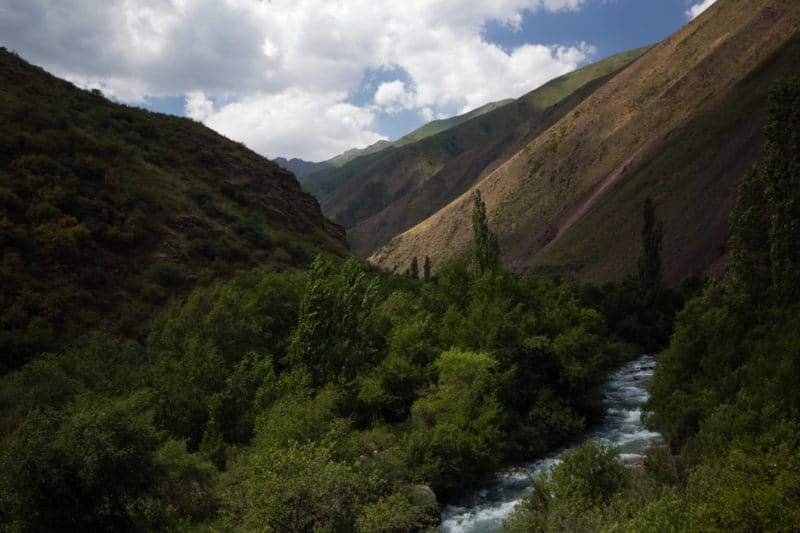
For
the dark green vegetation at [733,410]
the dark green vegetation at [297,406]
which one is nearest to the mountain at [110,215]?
the dark green vegetation at [297,406]

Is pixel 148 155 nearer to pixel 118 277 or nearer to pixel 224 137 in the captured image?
pixel 224 137

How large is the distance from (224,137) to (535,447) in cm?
6234

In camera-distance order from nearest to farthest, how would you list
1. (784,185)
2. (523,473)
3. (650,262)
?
(784,185), (523,473), (650,262)

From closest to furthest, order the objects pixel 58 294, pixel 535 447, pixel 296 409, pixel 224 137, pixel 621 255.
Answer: pixel 296 409
pixel 535 447
pixel 58 294
pixel 224 137
pixel 621 255

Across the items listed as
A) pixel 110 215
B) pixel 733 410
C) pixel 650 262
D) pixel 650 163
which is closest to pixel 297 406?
pixel 733 410

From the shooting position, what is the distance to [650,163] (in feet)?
306

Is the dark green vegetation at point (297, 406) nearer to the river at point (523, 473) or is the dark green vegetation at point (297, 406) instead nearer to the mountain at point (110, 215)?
the river at point (523, 473)

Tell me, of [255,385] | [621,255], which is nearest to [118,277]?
[255,385]

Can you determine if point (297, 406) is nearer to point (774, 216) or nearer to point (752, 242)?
point (774, 216)

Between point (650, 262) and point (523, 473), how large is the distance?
41.0 m

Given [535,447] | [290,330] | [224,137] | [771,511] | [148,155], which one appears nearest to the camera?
[771,511]

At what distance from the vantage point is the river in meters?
21.2

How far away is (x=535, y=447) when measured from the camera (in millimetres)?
Result: 28062

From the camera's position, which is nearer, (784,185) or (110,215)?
(784,185)
